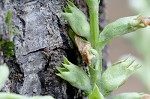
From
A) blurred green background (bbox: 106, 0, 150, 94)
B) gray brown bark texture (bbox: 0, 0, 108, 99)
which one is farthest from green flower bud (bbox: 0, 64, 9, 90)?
blurred green background (bbox: 106, 0, 150, 94)

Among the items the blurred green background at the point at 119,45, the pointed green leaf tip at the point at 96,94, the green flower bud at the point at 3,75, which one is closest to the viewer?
the green flower bud at the point at 3,75

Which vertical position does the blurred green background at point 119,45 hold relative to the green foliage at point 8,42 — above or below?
above

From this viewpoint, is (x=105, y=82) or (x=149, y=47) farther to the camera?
(x=149, y=47)

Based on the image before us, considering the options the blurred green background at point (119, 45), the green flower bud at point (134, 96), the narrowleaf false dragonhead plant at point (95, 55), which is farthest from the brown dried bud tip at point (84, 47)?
the blurred green background at point (119, 45)

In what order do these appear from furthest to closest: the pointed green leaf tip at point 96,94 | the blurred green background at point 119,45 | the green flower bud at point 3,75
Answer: the blurred green background at point 119,45 → the pointed green leaf tip at point 96,94 → the green flower bud at point 3,75

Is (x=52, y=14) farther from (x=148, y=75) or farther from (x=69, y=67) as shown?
(x=148, y=75)

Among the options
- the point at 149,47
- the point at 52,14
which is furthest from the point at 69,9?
the point at 149,47

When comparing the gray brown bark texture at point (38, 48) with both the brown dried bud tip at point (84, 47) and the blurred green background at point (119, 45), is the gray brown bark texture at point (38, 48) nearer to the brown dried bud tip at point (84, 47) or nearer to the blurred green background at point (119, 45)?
the brown dried bud tip at point (84, 47)

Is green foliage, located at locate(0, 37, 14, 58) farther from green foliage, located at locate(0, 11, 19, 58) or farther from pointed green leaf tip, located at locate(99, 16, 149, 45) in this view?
pointed green leaf tip, located at locate(99, 16, 149, 45)
